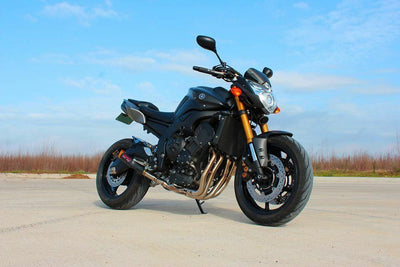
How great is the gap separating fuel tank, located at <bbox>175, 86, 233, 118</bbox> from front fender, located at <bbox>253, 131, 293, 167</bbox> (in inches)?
23.1

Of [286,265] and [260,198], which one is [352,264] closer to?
[286,265]

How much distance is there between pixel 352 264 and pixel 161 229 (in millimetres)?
1783

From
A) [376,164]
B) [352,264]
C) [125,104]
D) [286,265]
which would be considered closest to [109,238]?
[286,265]

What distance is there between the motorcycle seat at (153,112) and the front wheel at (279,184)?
139cm

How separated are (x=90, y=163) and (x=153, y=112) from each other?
17.8m

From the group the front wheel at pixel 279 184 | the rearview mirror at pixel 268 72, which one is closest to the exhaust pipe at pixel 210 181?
the front wheel at pixel 279 184

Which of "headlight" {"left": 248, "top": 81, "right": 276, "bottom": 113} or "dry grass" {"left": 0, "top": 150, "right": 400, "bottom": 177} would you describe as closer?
"headlight" {"left": 248, "top": 81, "right": 276, "bottom": 113}

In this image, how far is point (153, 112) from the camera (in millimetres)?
5824

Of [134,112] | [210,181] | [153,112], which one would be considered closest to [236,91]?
[210,181]

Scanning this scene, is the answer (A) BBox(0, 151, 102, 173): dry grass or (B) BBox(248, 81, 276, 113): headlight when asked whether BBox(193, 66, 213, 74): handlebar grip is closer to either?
(B) BBox(248, 81, 276, 113): headlight

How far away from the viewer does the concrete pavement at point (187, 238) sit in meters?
2.87

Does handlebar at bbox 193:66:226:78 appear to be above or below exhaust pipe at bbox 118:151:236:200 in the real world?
above

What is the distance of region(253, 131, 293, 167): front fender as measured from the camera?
14.1 feet

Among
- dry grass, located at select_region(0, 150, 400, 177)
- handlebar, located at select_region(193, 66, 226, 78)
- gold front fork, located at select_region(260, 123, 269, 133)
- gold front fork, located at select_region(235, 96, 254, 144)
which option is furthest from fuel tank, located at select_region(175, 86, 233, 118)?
dry grass, located at select_region(0, 150, 400, 177)
